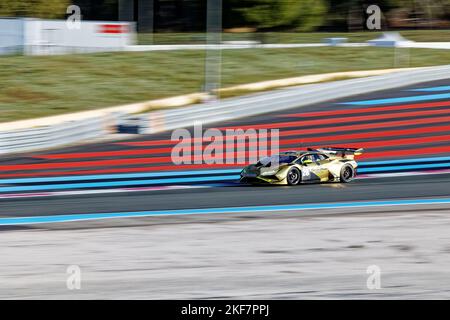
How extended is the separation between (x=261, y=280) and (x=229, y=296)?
2.69 feet

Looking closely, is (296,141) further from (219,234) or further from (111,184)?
Result: (219,234)

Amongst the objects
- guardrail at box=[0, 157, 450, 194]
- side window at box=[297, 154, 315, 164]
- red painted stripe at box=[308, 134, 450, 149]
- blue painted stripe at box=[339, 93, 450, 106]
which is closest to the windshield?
side window at box=[297, 154, 315, 164]

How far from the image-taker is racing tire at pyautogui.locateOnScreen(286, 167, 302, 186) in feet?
59.0

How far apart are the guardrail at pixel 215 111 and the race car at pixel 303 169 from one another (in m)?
7.19

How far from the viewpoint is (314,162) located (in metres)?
18.3

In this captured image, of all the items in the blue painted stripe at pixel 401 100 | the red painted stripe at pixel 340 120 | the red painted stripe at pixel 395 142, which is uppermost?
the blue painted stripe at pixel 401 100

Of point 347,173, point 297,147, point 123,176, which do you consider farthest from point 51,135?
point 347,173

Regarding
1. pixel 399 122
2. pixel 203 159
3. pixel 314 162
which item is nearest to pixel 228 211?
pixel 314 162

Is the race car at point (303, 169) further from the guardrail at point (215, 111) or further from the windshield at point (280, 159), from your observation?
the guardrail at point (215, 111)

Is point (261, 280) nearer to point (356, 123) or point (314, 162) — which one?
point (314, 162)

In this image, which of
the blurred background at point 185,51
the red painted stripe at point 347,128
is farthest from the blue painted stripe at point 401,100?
the blurred background at point 185,51

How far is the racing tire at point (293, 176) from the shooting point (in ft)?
59.0

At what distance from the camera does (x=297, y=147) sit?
23.3 m
